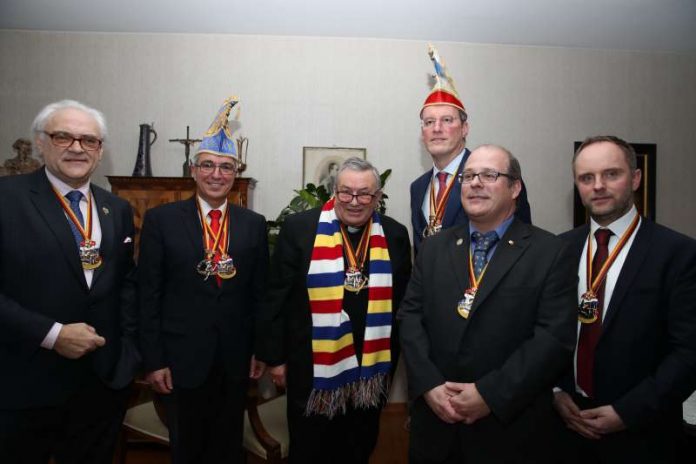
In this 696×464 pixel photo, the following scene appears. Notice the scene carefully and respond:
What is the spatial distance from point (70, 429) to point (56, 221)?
2.74 ft

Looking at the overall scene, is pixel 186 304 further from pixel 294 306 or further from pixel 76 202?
pixel 76 202

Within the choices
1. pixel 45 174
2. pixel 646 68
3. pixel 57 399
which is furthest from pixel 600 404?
pixel 646 68

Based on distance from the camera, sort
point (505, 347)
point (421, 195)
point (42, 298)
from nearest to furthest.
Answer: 1. point (505, 347)
2. point (42, 298)
3. point (421, 195)

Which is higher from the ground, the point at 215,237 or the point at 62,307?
the point at 215,237

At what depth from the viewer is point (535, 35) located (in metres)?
4.64

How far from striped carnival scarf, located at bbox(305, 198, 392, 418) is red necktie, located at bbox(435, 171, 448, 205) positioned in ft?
1.47

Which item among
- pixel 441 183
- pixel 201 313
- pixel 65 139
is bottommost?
pixel 201 313

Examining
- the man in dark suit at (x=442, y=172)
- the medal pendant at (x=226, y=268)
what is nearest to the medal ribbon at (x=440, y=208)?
the man in dark suit at (x=442, y=172)

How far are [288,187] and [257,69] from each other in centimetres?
118

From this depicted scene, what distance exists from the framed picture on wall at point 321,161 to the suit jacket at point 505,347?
3064 mm

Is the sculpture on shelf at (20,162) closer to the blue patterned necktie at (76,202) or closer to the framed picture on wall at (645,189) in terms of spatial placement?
the blue patterned necktie at (76,202)

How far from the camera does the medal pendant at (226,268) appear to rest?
7.47 feet

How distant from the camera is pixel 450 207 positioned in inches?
95.5

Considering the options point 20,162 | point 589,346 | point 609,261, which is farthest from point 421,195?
point 20,162
